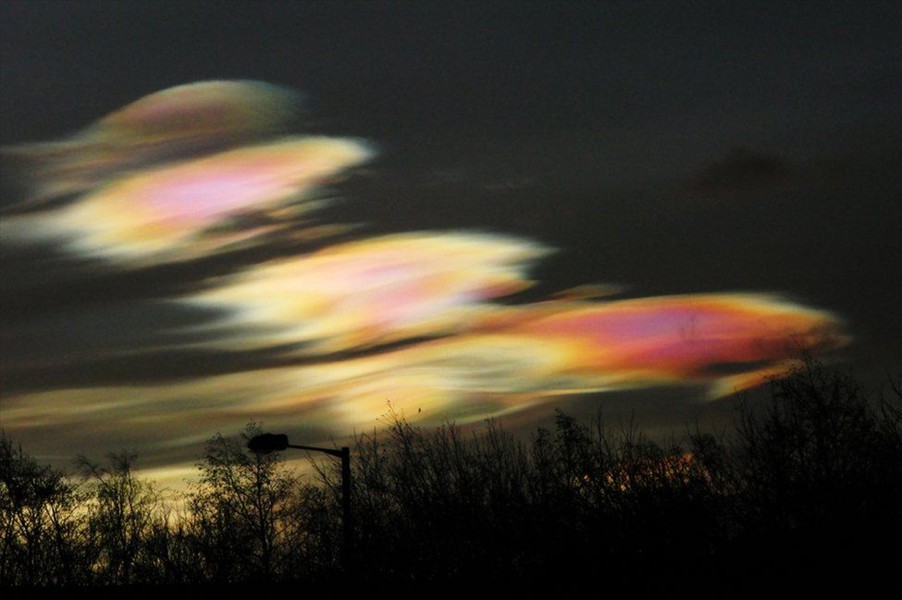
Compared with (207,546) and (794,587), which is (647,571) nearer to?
(794,587)

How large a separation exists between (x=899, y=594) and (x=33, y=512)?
149 ft

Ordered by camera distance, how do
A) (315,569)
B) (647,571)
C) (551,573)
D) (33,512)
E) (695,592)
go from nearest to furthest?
(695,592) → (647,571) → (551,573) → (315,569) → (33,512)

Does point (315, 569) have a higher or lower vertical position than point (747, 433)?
lower

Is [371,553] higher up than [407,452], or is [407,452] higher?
[407,452]

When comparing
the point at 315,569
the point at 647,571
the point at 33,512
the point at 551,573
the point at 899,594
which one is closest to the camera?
the point at 899,594

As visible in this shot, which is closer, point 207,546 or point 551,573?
point 551,573

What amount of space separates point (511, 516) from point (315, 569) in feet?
34.7

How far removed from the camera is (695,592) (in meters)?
21.9

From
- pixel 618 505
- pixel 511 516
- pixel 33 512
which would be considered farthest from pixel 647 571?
pixel 33 512

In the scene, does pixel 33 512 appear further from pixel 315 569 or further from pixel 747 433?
pixel 747 433

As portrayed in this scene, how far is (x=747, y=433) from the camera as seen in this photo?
2973 cm

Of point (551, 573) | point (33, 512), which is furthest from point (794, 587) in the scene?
point (33, 512)

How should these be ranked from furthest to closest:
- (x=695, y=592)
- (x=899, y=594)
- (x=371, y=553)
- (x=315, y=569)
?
(x=315, y=569), (x=371, y=553), (x=695, y=592), (x=899, y=594)

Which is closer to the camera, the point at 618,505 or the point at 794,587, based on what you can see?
the point at 794,587
